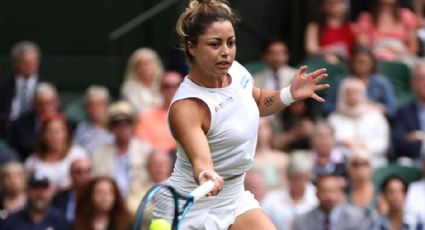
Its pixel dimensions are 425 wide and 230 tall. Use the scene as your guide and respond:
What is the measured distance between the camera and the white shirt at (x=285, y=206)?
35.8ft

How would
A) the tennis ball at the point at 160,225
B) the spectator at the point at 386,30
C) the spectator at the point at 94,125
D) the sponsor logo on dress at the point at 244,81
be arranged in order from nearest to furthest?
the tennis ball at the point at 160,225 < the sponsor logo on dress at the point at 244,81 < the spectator at the point at 94,125 < the spectator at the point at 386,30

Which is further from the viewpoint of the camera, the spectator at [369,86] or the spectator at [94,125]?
the spectator at [369,86]

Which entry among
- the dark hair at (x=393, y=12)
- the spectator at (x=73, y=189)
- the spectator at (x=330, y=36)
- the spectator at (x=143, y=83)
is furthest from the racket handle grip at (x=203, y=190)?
the dark hair at (x=393, y=12)

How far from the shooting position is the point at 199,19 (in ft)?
23.0

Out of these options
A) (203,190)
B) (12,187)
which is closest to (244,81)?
(203,190)

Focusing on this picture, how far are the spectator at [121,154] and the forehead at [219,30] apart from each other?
175 inches

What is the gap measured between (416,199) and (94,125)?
289 centimetres

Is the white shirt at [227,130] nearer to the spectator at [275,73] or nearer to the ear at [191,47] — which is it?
the ear at [191,47]

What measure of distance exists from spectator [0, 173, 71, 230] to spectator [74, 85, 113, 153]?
48.0 inches

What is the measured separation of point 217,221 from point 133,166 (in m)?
4.12

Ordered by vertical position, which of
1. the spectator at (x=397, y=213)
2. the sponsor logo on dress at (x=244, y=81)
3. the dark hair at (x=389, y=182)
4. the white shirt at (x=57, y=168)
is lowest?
the spectator at (x=397, y=213)

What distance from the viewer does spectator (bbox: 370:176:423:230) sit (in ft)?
35.6

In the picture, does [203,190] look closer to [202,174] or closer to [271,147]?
[202,174]

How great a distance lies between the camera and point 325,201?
10750mm
